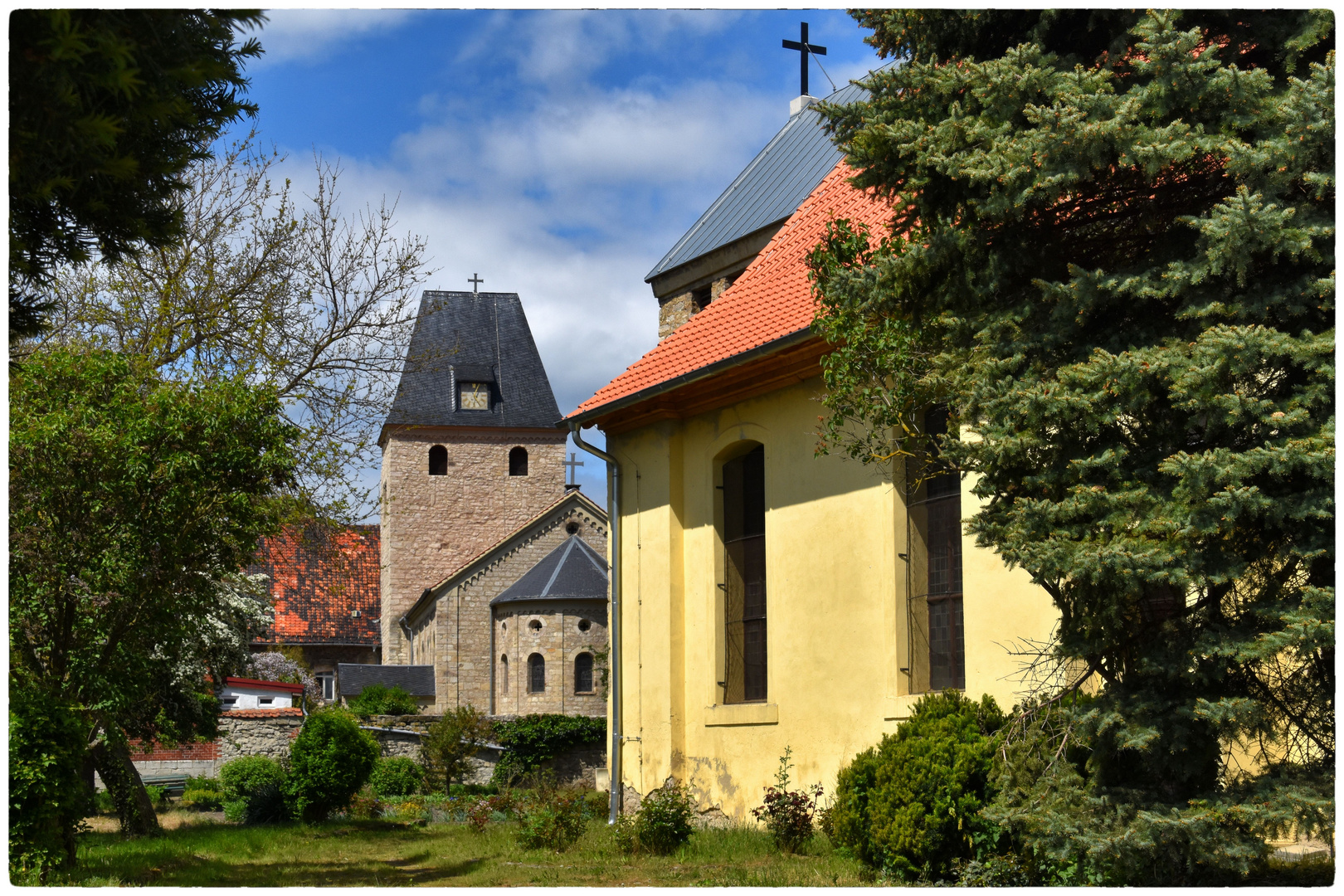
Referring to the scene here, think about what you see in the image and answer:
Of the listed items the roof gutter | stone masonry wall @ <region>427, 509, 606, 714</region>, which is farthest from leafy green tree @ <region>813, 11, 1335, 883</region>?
stone masonry wall @ <region>427, 509, 606, 714</region>

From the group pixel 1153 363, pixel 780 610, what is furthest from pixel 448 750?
pixel 1153 363

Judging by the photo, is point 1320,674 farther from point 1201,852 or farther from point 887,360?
point 887,360

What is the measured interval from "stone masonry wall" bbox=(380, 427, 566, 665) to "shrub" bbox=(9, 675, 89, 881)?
4393 centimetres

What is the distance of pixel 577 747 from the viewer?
33.5m

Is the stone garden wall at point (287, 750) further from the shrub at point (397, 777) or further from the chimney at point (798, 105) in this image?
the chimney at point (798, 105)

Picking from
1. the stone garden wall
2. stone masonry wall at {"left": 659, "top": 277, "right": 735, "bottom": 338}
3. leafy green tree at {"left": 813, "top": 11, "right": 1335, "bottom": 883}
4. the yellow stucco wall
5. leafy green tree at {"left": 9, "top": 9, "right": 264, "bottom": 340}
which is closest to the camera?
leafy green tree at {"left": 9, "top": 9, "right": 264, "bottom": 340}

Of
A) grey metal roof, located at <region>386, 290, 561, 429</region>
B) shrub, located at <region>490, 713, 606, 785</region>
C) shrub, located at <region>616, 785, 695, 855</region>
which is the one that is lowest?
shrub, located at <region>490, 713, 606, 785</region>

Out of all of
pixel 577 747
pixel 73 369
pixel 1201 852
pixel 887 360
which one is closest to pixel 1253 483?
pixel 1201 852

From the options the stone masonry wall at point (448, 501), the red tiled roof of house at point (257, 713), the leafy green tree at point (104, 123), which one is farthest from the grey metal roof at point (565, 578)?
the leafy green tree at point (104, 123)

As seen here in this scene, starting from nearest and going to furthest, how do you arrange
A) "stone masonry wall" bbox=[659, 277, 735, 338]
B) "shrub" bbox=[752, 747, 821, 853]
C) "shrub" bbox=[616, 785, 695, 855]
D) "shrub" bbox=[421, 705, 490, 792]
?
"shrub" bbox=[752, 747, 821, 853]
"shrub" bbox=[616, 785, 695, 855]
"stone masonry wall" bbox=[659, 277, 735, 338]
"shrub" bbox=[421, 705, 490, 792]

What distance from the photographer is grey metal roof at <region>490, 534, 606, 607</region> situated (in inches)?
1705

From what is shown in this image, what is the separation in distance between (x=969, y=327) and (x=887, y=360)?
4.96ft

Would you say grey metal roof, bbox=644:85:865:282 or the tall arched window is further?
grey metal roof, bbox=644:85:865:282

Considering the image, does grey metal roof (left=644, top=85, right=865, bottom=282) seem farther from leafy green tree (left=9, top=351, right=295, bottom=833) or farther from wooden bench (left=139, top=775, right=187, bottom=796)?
wooden bench (left=139, top=775, right=187, bottom=796)
